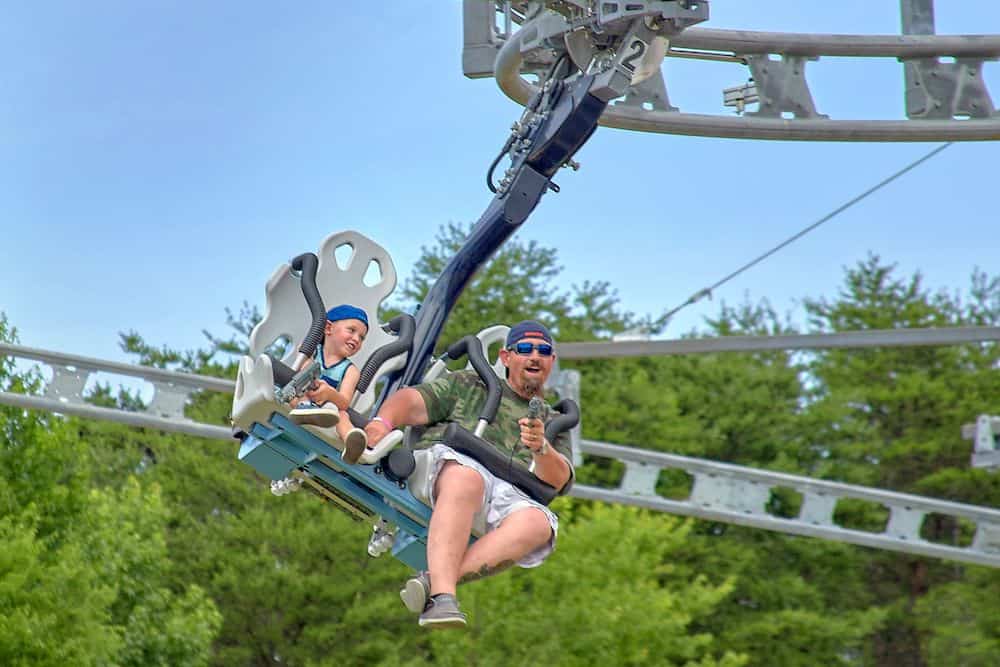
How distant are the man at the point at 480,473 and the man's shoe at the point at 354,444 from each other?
156mm

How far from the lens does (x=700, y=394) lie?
126 feet

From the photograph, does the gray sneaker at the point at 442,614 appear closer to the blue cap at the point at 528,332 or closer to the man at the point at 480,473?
the man at the point at 480,473

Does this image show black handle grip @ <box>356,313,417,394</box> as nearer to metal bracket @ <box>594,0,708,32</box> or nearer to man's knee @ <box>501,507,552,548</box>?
man's knee @ <box>501,507,552,548</box>

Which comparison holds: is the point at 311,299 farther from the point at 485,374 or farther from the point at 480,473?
the point at 480,473

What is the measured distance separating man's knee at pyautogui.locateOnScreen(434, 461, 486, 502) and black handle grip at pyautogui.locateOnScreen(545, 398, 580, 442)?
0.98ft

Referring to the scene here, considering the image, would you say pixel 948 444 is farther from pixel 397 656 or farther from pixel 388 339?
pixel 388 339

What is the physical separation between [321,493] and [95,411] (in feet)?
27.4

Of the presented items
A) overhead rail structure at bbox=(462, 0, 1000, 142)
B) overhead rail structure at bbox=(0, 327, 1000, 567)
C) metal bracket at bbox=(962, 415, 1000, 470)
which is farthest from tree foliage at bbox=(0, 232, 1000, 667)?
overhead rail structure at bbox=(462, 0, 1000, 142)

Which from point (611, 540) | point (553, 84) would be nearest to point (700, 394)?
point (611, 540)

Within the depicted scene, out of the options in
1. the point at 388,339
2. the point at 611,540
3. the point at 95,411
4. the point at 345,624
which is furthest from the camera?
the point at 345,624

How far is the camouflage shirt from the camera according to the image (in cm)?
771

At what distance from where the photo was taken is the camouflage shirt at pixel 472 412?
771 cm

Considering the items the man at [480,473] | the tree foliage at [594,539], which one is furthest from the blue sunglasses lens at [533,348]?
the tree foliage at [594,539]

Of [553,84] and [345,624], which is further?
[345,624]
